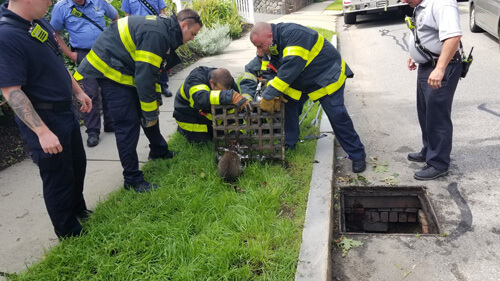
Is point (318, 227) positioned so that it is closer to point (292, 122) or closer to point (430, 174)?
point (430, 174)

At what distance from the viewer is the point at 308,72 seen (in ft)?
12.9

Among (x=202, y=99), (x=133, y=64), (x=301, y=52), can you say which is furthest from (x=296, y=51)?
(x=133, y=64)

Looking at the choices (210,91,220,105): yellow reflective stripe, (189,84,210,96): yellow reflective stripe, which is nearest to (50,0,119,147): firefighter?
(189,84,210,96): yellow reflective stripe

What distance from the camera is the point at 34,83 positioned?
2.73 metres

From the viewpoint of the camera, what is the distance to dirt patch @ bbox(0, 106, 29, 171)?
4.75 metres

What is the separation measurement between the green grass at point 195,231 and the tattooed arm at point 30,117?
83cm

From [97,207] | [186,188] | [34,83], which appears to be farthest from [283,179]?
[34,83]

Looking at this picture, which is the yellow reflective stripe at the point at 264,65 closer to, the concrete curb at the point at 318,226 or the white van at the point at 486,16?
the concrete curb at the point at 318,226

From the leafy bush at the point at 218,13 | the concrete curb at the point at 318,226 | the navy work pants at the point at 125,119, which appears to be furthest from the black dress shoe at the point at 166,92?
the leafy bush at the point at 218,13

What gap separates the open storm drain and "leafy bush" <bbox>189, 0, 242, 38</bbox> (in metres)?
7.99

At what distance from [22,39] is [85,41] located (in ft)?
8.30

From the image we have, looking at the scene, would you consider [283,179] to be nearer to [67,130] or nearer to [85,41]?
[67,130]

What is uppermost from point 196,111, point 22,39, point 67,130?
point 22,39

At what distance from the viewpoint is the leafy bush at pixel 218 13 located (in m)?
11.0
